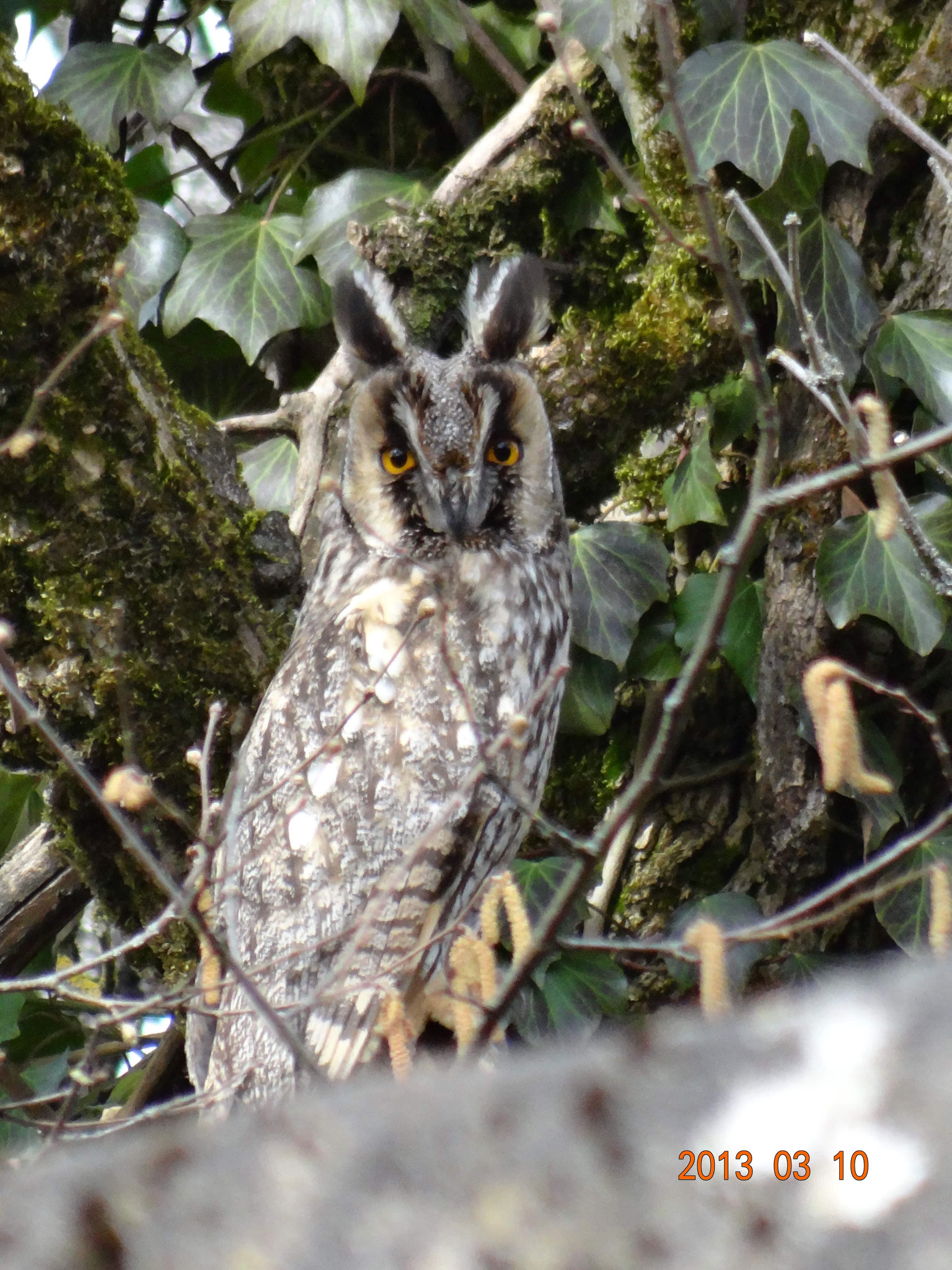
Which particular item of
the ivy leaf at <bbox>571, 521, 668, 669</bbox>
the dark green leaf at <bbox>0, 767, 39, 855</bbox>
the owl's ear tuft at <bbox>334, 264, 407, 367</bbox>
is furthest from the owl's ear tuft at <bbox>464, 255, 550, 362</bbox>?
the dark green leaf at <bbox>0, 767, 39, 855</bbox>

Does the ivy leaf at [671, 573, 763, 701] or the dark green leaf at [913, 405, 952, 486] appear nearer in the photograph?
the dark green leaf at [913, 405, 952, 486]

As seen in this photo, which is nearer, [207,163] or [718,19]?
[718,19]

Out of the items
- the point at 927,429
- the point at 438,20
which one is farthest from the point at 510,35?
the point at 927,429

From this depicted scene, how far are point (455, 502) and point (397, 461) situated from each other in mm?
156

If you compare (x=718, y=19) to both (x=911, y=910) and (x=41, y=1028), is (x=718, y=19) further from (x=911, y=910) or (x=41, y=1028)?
(x=41, y=1028)

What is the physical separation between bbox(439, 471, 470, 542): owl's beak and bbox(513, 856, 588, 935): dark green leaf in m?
0.59

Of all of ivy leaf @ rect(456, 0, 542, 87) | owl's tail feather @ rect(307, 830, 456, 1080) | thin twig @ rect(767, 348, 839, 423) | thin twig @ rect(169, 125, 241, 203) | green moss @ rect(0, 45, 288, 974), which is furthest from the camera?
thin twig @ rect(169, 125, 241, 203)

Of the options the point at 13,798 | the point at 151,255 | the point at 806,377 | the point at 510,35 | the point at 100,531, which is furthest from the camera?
the point at 13,798

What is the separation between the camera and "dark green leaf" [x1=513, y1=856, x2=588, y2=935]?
83.2 inches

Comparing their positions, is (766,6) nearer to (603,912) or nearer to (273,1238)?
(603,912)

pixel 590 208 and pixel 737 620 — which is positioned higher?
pixel 590 208

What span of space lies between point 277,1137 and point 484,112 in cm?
277

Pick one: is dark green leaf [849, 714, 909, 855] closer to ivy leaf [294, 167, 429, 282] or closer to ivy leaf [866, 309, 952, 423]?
ivy leaf [866, 309, 952, 423]

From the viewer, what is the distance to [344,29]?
2.33 meters
